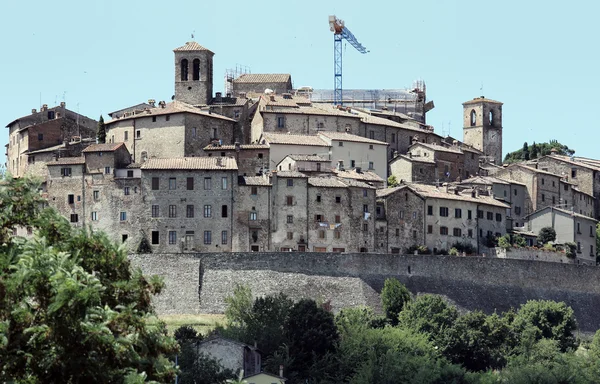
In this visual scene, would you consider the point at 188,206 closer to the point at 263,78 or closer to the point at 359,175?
the point at 359,175

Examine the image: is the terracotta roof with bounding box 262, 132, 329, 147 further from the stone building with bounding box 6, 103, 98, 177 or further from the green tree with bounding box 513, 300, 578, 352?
the green tree with bounding box 513, 300, 578, 352

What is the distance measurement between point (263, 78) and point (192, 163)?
27.0m

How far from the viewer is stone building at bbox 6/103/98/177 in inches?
3669

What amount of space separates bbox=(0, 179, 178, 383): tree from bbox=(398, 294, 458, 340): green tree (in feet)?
154

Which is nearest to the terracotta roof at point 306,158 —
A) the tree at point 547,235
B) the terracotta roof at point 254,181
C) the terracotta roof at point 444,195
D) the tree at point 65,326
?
the terracotta roof at point 254,181

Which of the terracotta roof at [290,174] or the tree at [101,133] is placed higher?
the tree at [101,133]

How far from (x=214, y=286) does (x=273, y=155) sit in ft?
43.7

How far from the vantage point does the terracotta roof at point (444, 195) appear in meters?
86.7

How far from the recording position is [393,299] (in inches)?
3022

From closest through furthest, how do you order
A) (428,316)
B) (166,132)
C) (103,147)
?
1. (428,316)
2. (103,147)
3. (166,132)

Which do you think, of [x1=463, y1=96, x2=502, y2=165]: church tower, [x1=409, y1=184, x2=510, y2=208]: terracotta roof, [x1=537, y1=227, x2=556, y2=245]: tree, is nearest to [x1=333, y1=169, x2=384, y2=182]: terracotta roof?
[x1=409, y1=184, x2=510, y2=208]: terracotta roof

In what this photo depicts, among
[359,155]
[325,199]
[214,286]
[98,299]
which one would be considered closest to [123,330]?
[98,299]

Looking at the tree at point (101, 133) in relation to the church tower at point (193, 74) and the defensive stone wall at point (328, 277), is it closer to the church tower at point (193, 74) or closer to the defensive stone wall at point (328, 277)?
the church tower at point (193, 74)

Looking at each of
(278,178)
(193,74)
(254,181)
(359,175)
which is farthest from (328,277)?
(193,74)
